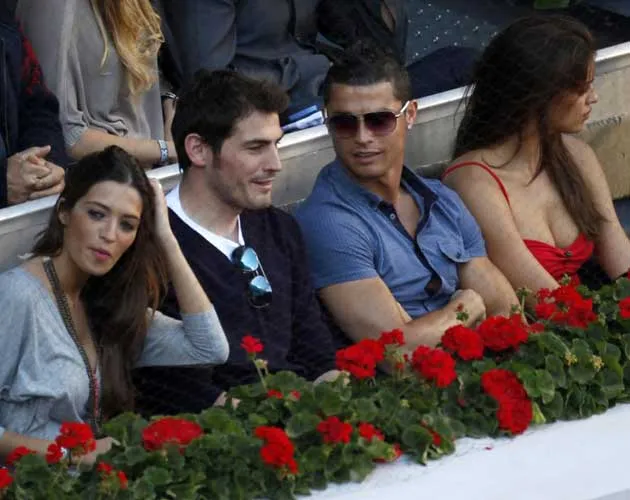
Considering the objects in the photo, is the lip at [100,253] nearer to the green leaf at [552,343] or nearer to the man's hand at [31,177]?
the man's hand at [31,177]

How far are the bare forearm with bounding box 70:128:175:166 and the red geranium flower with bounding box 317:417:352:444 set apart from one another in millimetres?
1465

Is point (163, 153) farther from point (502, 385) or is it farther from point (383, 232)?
point (502, 385)

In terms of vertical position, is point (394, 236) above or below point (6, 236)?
below

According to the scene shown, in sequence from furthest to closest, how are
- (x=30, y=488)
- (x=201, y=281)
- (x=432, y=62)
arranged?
(x=432, y=62) < (x=201, y=281) < (x=30, y=488)

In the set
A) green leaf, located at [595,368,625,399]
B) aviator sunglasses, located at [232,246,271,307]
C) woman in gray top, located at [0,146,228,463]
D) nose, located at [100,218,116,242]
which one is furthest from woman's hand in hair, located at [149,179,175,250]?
green leaf, located at [595,368,625,399]

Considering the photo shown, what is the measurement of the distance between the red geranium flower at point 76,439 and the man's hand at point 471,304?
1258mm

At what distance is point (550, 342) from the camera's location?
3309mm

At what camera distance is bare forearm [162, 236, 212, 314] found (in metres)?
3.49

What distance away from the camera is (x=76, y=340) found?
3.42 m

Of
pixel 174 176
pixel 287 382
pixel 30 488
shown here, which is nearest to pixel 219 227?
pixel 174 176

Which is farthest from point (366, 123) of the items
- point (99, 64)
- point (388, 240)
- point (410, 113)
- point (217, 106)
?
point (99, 64)

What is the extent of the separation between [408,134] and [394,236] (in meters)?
0.56

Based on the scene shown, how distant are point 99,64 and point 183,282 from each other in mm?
966

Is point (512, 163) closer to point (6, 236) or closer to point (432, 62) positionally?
point (432, 62)
